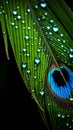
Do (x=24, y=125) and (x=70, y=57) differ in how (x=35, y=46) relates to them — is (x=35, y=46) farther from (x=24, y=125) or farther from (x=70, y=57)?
(x=24, y=125)

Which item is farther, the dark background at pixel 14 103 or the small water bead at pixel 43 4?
the dark background at pixel 14 103

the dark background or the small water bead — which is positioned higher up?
the small water bead

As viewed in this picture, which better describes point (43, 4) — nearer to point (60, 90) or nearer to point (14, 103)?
point (60, 90)

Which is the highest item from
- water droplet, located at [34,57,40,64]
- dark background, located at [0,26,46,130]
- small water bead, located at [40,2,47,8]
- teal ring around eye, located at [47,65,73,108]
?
small water bead, located at [40,2,47,8]

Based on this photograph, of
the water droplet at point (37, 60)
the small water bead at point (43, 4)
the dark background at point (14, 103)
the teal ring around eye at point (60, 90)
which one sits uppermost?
the small water bead at point (43, 4)

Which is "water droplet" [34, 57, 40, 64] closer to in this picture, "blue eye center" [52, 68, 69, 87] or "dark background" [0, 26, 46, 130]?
"blue eye center" [52, 68, 69, 87]

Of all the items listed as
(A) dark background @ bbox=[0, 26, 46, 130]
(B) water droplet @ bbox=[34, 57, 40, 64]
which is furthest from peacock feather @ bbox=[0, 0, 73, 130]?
(A) dark background @ bbox=[0, 26, 46, 130]

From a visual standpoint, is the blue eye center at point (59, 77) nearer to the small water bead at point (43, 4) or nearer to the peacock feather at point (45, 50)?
the peacock feather at point (45, 50)

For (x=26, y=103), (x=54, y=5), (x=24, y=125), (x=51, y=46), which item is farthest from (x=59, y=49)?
(x=24, y=125)

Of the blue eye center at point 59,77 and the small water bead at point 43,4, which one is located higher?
the small water bead at point 43,4

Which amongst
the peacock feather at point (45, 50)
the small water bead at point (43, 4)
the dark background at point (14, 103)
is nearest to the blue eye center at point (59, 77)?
the peacock feather at point (45, 50)
